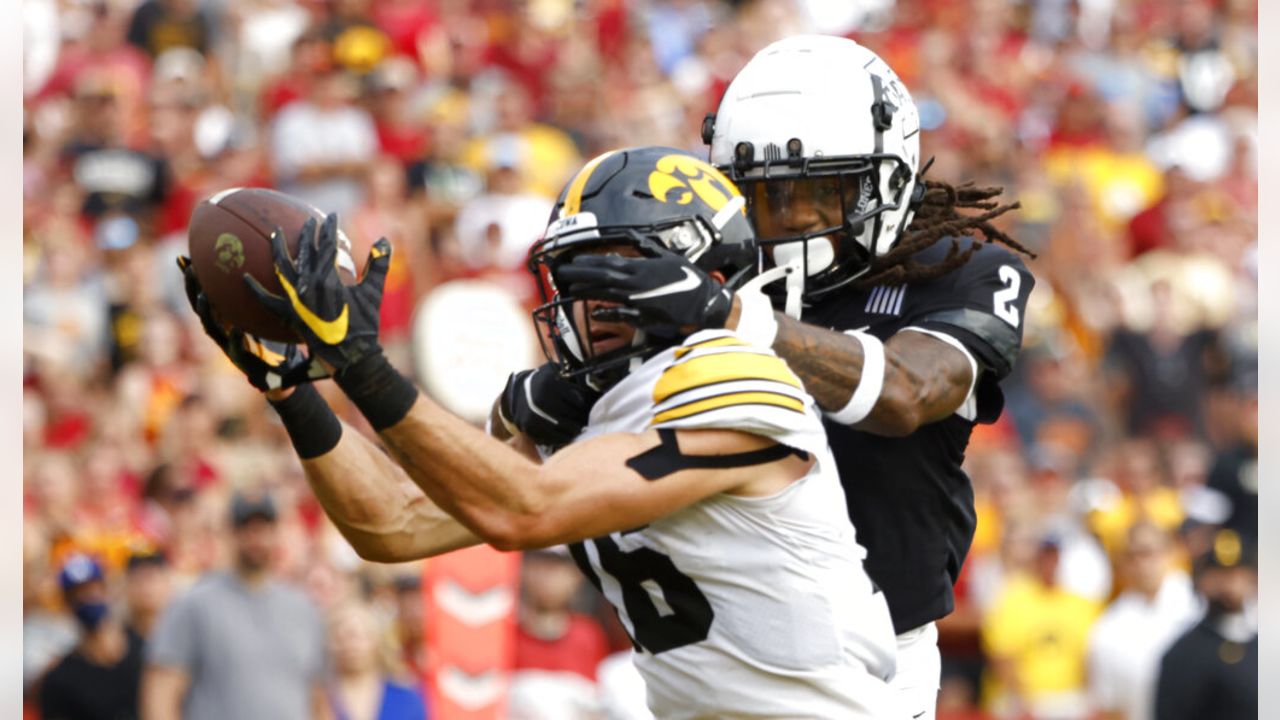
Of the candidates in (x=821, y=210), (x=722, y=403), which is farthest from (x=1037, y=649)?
(x=722, y=403)

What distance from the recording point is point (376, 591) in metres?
7.83

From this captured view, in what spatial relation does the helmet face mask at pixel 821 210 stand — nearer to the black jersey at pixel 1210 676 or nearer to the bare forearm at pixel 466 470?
the bare forearm at pixel 466 470

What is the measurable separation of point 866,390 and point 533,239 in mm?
6079

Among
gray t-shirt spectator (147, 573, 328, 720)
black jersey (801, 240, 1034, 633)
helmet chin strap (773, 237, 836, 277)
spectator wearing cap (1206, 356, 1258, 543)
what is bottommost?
spectator wearing cap (1206, 356, 1258, 543)

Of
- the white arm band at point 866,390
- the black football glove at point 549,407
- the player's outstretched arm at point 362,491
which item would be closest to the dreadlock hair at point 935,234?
the white arm band at point 866,390

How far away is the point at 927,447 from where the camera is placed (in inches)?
157

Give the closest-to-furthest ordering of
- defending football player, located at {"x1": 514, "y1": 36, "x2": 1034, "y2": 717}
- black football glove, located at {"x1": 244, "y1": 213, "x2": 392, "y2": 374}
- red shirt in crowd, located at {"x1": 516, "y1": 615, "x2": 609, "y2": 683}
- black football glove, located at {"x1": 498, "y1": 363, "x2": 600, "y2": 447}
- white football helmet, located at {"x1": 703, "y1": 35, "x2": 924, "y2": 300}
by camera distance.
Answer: black football glove, located at {"x1": 244, "y1": 213, "x2": 392, "y2": 374} < black football glove, located at {"x1": 498, "y1": 363, "x2": 600, "y2": 447} < defending football player, located at {"x1": 514, "y1": 36, "x2": 1034, "y2": 717} < white football helmet, located at {"x1": 703, "y1": 35, "x2": 924, "y2": 300} < red shirt in crowd, located at {"x1": 516, "y1": 615, "x2": 609, "y2": 683}

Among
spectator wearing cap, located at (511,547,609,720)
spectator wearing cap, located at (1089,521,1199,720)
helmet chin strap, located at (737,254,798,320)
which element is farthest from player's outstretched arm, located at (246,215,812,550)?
spectator wearing cap, located at (1089,521,1199,720)

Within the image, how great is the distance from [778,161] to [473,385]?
4.50 m

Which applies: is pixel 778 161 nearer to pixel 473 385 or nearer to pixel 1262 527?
pixel 1262 527

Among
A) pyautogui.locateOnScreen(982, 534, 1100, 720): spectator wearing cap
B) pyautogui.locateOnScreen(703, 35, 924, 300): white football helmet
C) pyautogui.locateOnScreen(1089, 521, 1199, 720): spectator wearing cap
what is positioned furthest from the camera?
pyautogui.locateOnScreen(982, 534, 1100, 720): spectator wearing cap

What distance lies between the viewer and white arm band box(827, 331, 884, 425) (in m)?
3.69

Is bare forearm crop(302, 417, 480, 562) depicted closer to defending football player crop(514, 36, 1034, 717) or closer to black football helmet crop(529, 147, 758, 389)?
defending football player crop(514, 36, 1034, 717)

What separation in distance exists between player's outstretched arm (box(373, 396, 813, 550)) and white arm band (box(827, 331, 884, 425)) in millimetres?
522
